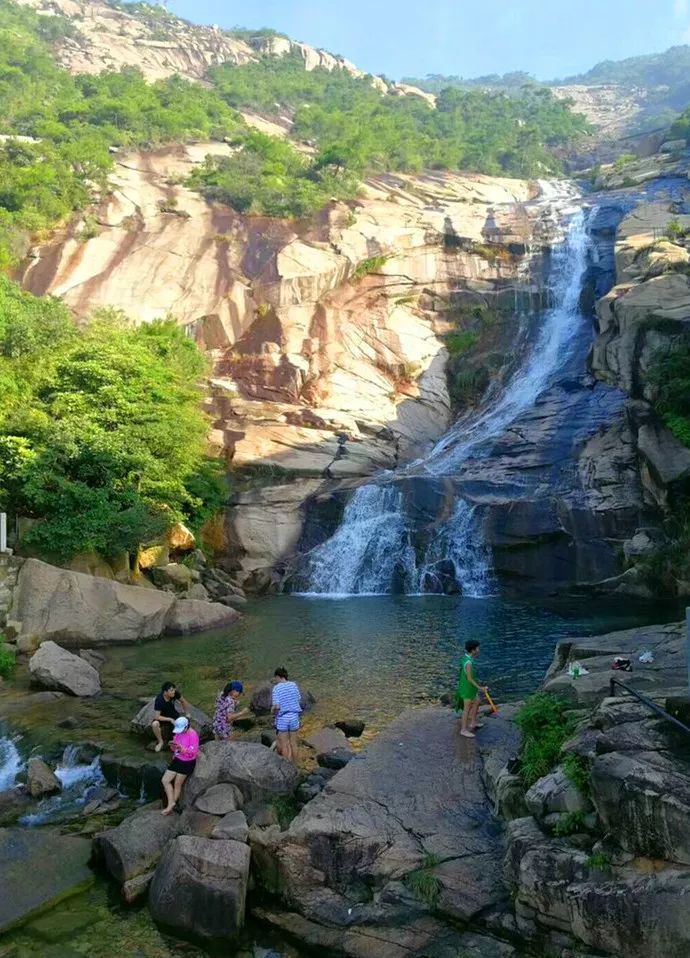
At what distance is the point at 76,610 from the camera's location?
19.0m

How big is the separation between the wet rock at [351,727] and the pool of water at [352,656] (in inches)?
7.0

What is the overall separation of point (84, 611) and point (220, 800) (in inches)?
476

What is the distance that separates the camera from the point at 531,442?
30922mm

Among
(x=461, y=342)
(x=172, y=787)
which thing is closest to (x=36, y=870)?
(x=172, y=787)

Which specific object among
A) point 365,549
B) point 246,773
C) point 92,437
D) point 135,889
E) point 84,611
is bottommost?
point 135,889

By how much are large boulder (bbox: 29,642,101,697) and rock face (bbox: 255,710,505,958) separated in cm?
770

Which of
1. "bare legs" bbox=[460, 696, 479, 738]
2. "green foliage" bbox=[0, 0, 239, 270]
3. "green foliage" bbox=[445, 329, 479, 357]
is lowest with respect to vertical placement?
"bare legs" bbox=[460, 696, 479, 738]

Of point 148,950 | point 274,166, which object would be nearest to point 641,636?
point 148,950

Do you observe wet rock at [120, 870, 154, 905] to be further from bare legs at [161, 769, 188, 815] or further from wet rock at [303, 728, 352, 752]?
wet rock at [303, 728, 352, 752]

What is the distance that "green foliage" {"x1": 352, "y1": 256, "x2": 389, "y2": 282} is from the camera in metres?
42.6

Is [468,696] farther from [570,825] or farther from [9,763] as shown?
[9,763]

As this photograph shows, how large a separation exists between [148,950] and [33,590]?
14.0m

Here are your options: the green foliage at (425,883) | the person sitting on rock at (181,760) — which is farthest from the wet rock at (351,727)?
the green foliage at (425,883)

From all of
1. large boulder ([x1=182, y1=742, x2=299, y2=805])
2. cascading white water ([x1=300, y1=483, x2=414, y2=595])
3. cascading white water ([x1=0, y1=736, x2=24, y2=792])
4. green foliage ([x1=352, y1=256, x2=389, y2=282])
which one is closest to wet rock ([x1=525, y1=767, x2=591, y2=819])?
large boulder ([x1=182, y1=742, x2=299, y2=805])
